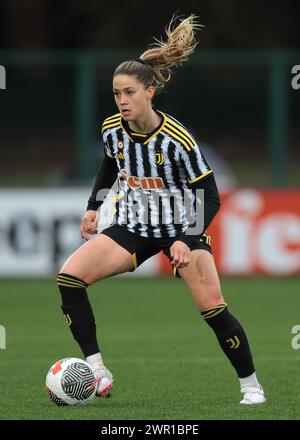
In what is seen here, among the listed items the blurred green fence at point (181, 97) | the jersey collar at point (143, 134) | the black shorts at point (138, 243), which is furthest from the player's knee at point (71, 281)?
the blurred green fence at point (181, 97)

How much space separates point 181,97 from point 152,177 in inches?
414

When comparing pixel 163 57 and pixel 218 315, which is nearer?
pixel 218 315

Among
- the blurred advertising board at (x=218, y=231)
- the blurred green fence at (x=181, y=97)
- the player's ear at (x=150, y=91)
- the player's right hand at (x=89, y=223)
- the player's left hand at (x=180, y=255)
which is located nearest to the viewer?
the player's left hand at (x=180, y=255)

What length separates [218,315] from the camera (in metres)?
7.23

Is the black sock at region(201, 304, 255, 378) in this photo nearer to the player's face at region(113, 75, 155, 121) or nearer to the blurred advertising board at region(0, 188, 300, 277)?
the player's face at region(113, 75, 155, 121)

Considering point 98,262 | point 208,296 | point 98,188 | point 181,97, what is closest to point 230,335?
point 208,296

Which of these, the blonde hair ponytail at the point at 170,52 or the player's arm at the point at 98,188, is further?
the player's arm at the point at 98,188

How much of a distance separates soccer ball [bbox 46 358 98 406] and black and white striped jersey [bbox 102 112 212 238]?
2.93ft

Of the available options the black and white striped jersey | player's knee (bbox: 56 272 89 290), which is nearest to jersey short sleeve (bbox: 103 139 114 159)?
the black and white striped jersey

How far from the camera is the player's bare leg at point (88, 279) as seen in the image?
733cm

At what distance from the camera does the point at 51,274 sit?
604 inches

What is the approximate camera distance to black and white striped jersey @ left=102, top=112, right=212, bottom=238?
7312 mm

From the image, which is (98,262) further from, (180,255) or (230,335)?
(230,335)

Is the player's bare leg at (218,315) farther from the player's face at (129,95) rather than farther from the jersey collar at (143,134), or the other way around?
the player's face at (129,95)
